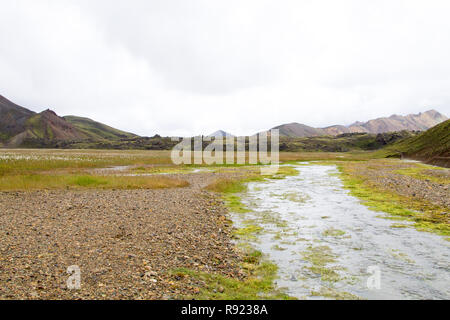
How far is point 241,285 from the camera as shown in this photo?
1025 centimetres

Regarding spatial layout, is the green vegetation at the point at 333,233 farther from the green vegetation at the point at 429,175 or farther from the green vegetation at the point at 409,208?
the green vegetation at the point at 429,175

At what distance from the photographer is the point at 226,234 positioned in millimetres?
16844

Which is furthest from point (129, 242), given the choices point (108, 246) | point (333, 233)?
point (333, 233)

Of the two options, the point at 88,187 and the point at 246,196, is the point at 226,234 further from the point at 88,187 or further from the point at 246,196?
the point at 88,187

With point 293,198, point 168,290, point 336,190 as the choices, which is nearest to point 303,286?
point 168,290

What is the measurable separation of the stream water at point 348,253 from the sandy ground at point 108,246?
8.37 feet

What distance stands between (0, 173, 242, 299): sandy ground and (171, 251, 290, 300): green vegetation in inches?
18.4

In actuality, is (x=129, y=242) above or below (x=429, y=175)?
below

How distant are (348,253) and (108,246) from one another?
11474mm

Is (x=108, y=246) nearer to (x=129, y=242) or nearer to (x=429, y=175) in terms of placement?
(x=129, y=242)

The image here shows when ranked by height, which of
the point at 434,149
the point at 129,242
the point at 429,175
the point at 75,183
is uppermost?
the point at 434,149

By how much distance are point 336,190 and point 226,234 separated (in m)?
22.7

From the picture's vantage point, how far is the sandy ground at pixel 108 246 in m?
9.22
